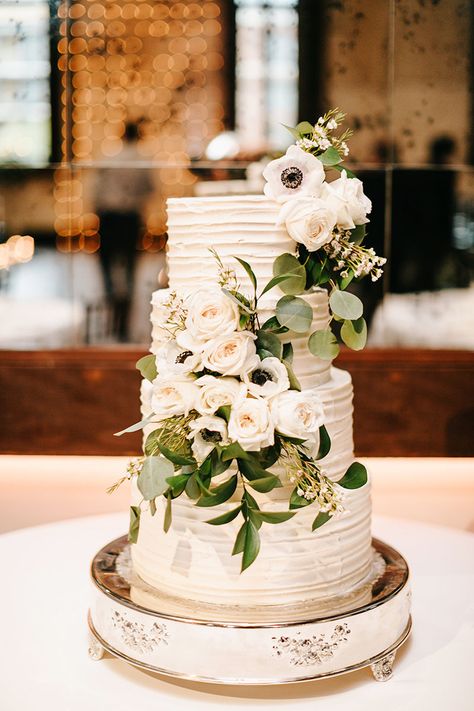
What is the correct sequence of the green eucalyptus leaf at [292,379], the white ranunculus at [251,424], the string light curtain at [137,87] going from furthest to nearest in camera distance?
the string light curtain at [137,87]
the green eucalyptus leaf at [292,379]
the white ranunculus at [251,424]

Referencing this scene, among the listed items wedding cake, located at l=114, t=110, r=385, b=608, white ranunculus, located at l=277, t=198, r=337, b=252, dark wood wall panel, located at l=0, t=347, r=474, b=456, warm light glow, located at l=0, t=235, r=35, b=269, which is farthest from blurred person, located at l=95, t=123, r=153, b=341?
white ranunculus, located at l=277, t=198, r=337, b=252

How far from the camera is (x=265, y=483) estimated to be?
1.42 m

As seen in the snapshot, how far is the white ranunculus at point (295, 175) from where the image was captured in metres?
1.54

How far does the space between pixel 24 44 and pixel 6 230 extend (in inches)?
51.4

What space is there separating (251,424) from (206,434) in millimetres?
102

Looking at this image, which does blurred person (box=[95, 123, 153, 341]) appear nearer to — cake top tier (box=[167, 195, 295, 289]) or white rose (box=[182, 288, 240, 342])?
cake top tier (box=[167, 195, 295, 289])

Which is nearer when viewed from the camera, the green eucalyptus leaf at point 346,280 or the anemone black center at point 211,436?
the anemone black center at point 211,436

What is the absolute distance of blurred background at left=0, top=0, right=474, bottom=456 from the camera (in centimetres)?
540

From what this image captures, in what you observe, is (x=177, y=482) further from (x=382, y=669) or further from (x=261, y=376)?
(x=382, y=669)

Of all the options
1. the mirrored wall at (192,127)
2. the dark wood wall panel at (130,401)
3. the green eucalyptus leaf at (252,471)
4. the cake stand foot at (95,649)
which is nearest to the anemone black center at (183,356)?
the green eucalyptus leaf at (252,471)

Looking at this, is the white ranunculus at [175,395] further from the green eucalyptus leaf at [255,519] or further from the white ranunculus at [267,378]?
the green eucalyptus leaf at [255,519]

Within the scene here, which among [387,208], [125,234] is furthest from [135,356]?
[387,208]

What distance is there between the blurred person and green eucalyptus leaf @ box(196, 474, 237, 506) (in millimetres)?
4273

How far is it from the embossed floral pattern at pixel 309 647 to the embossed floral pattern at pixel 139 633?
0.22 metres
